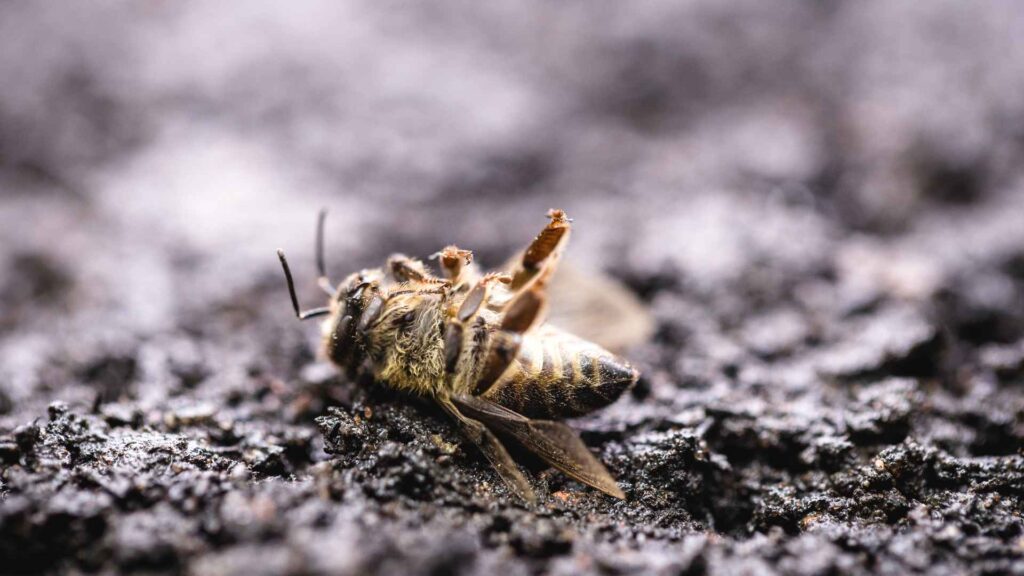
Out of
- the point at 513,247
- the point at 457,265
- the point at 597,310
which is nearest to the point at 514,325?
the point at 457,265

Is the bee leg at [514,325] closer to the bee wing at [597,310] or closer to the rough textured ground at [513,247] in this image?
the rough textured ground at [513,247]

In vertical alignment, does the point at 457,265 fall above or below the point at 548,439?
above

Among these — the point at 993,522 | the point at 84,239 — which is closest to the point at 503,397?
the point at 993,522

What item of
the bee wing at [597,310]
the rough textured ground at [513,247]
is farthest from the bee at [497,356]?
the bee wing at [597,310]

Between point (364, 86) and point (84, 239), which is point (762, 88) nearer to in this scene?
point (364, 86)

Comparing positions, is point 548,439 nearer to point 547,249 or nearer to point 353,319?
point 547,249

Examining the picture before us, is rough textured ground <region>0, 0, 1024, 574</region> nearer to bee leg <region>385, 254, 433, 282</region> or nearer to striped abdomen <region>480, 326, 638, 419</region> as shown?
striped abdomen <region>480, 326, 638, 419</region>

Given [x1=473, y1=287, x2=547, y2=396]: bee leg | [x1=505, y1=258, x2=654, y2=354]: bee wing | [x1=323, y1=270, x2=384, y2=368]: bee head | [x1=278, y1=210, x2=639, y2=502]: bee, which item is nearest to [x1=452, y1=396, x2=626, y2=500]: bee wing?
[x1=278, y1=210, x2=639, y2=502]: bee
